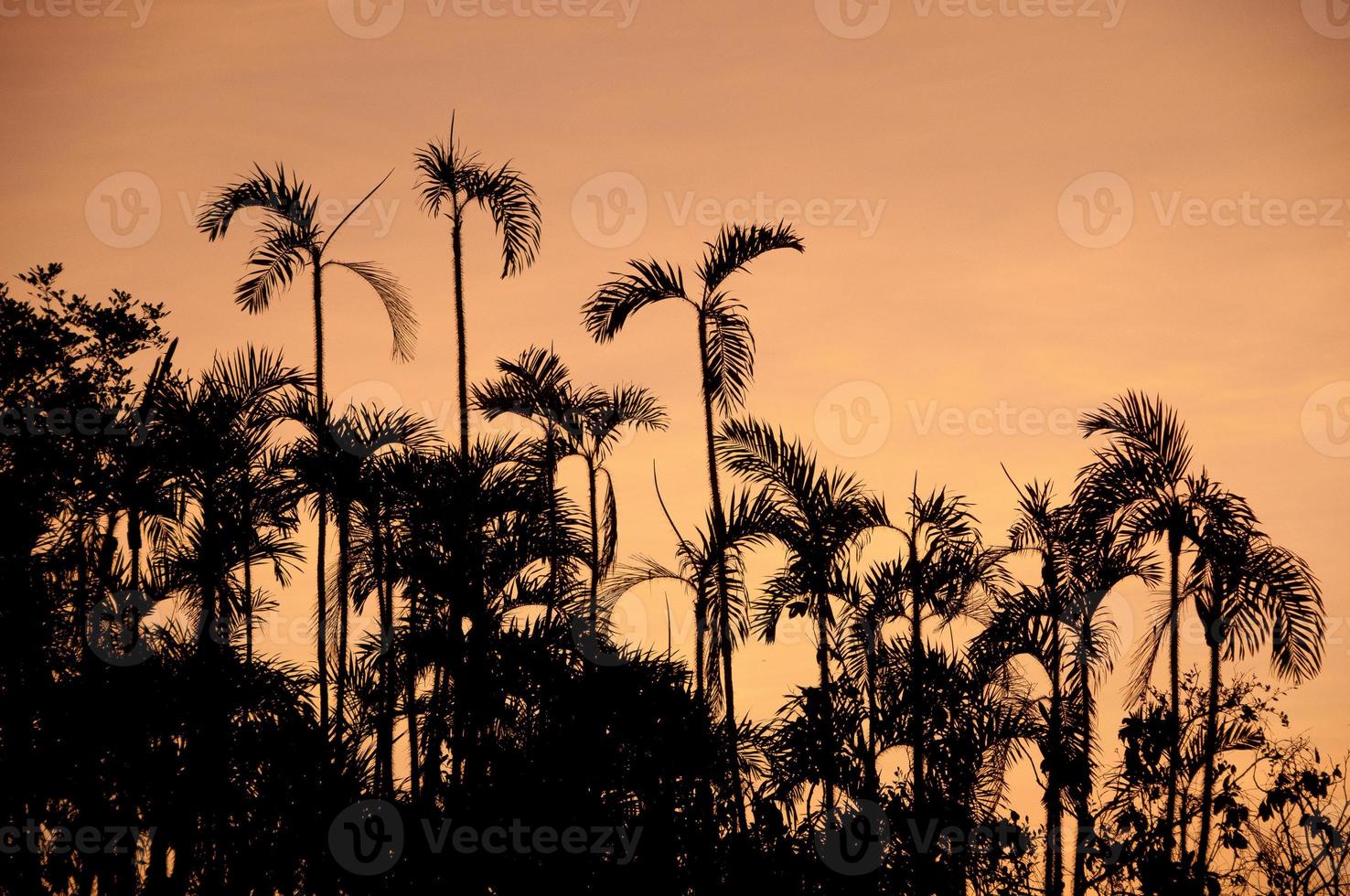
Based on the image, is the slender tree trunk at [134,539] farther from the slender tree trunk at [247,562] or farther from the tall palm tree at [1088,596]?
the tall palm tree at [1088,596]

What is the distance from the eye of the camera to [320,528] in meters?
18.0

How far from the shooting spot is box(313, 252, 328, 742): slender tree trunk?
17844mm

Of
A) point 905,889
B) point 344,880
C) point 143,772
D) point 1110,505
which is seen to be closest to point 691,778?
point 905,889

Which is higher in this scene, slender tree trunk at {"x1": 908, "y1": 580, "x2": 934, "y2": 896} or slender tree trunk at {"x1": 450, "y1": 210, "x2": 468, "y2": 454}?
slender tree trunk at {"x1": 450, "y1": 210, "x2": 468, "y2": 454}

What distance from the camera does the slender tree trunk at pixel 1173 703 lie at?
47.5 feet

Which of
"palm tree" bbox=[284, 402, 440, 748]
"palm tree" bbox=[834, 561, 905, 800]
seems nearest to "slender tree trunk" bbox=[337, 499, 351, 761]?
"palm tree" bbox=[284, 402, 440, 748]

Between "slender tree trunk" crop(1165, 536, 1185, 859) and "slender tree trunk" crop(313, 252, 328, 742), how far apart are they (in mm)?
9884

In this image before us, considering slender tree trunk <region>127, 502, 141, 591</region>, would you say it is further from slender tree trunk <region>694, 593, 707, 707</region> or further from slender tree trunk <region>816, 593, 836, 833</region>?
slender tree trunk <region>816, 593, 836, 833</region>

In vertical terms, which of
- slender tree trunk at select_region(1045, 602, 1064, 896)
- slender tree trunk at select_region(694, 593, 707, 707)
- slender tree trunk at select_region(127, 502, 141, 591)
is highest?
slender tree trunk at select_region(127, 502, 141, 591)

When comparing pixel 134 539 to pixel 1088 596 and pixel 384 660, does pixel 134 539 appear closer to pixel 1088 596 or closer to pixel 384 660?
pixel 384 660

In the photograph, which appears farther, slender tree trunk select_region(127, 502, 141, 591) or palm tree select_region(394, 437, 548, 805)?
slender tree trunk select_region(127, 502, 141, 591)

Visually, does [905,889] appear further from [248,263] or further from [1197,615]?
[248,263]

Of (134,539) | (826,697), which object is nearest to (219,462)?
(134,539)

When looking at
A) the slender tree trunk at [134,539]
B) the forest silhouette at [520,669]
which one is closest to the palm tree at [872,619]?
the forest silhouette at [520,669]
